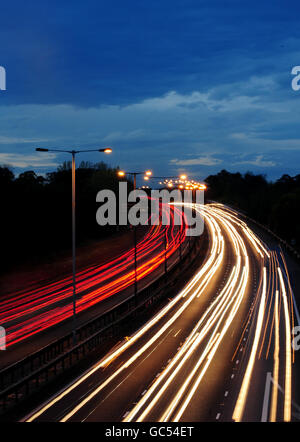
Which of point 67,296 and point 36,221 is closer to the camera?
point 67,296

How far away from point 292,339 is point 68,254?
145 feet

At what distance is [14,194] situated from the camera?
216 ft

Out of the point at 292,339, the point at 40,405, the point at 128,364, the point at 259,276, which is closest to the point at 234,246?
the point at 259,276

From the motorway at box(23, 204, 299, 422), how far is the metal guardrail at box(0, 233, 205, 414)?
1.18 metres

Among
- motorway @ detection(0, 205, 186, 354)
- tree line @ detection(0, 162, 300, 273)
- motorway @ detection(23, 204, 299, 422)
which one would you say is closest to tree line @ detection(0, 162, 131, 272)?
tree line @ detection(0, 162, 300, 273)

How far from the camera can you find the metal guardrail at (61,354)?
20297mm

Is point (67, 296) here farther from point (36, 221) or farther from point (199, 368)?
point (36, 221)

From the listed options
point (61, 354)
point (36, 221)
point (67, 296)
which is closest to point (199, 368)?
point (61, 354)

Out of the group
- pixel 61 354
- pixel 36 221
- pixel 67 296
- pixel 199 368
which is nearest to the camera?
pixel 61 354

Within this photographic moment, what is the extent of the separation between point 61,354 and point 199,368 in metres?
6.79

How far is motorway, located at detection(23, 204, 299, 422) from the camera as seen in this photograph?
754 inches

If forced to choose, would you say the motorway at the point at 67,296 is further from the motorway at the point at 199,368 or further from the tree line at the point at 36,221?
the tree line at the point at 36,221

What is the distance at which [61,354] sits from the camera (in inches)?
945
